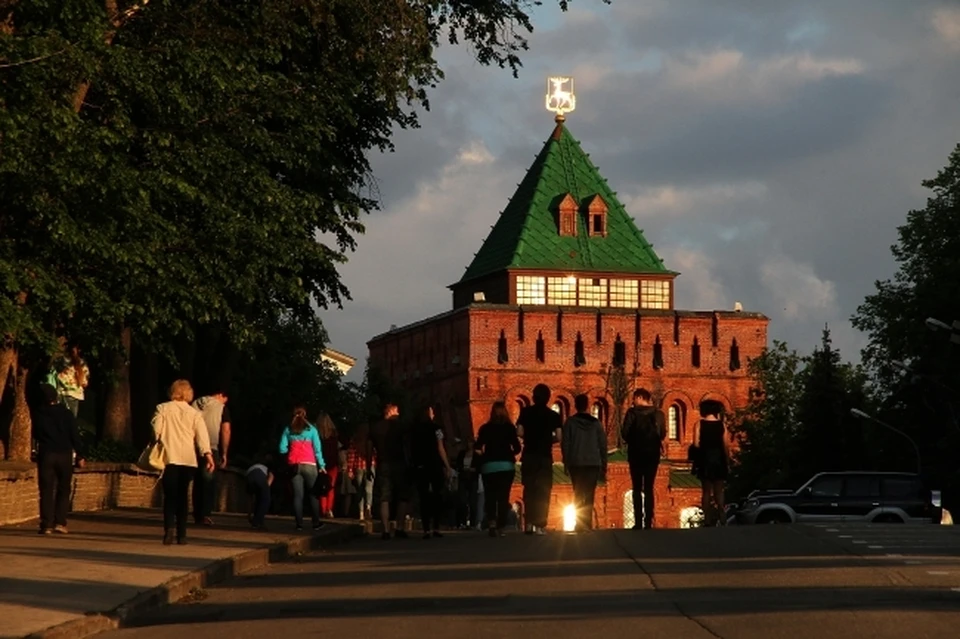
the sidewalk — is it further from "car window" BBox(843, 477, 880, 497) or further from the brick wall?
the brick wall

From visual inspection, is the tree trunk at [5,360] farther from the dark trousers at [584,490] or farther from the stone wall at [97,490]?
the dark trousers at [584,490]

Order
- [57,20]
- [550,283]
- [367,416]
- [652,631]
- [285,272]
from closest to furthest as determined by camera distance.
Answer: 1. [652,631]
2. [57,20]
3. [285,272]
4. [367,416]
5. [550,283]

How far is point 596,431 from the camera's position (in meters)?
28.5

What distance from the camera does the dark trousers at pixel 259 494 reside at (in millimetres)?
28328

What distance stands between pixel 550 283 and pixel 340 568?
112410mm

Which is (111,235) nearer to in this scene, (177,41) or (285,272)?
(177,41)

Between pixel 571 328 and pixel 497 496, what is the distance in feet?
338

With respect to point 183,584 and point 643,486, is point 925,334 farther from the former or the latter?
point 183,584

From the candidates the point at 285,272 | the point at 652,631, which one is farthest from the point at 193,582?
the point at 285,272

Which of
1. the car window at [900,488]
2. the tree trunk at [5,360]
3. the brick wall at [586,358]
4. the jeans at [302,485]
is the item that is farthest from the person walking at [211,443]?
the brick wall at [586,358]

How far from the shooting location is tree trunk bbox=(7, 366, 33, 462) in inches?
1288

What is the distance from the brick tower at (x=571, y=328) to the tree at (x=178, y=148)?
9012 centimetres

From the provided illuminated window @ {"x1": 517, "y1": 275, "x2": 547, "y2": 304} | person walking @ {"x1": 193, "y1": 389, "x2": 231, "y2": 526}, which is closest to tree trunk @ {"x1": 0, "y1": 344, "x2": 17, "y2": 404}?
person walking @ {"x1": 193, "y1": 389, "x2": 231, "y2": 526}

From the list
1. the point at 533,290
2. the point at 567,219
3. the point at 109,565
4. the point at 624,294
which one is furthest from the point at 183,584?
the point at 624,294
